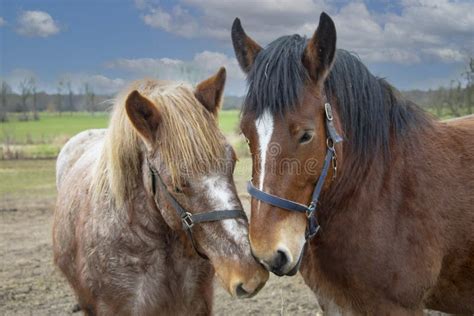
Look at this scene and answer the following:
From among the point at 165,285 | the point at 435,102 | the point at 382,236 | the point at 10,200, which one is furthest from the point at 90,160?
the point at 435,102

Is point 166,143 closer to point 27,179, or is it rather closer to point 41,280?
point 41,280

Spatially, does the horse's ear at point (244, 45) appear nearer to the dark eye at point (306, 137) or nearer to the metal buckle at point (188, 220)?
the dark eye at point (306, 137)

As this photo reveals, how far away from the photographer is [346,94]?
3160mm

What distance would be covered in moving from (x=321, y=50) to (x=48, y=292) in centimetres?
522

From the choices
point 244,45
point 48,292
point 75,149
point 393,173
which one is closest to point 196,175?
point 244,45

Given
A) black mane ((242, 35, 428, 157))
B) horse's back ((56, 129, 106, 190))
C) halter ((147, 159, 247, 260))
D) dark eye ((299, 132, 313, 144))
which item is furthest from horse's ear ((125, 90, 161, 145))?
horse's back ((56, 129, 106, 190))

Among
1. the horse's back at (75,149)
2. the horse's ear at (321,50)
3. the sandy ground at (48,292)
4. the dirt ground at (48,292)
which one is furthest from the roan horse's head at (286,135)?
the horse's back at (75,149)

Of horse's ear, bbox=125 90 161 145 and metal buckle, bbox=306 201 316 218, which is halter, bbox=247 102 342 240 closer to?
metal buckle, bbox=306 201 316 218

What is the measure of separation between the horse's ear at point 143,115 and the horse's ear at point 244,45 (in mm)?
714

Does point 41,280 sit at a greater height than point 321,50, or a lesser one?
lesser

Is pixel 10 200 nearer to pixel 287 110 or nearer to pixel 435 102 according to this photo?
pixel 287 110

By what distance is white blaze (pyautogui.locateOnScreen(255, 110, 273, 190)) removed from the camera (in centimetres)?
275

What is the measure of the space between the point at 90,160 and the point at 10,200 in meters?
10.7

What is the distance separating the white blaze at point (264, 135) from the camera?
9.03ft
